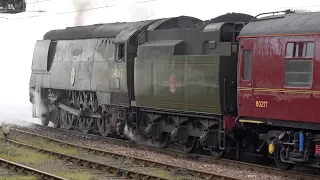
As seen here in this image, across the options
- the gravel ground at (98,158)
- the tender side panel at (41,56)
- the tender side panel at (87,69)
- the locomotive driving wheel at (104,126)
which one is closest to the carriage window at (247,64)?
the gravel ground at (98,158)

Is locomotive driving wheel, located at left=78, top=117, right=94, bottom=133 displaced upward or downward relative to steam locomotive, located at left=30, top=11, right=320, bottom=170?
downward

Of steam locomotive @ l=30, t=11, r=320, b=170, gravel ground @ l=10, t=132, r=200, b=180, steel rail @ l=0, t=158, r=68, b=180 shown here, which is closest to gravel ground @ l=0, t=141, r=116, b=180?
steel rail @ l=0, t=158, r=68, b=180

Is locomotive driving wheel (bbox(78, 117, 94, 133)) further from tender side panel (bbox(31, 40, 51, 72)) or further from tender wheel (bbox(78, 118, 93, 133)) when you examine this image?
tender side panel (bbox(31, 40, 51, 72))

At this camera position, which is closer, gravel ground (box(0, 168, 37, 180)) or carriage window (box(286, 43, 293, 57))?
carriage window (box(286, 43, 293, 57))

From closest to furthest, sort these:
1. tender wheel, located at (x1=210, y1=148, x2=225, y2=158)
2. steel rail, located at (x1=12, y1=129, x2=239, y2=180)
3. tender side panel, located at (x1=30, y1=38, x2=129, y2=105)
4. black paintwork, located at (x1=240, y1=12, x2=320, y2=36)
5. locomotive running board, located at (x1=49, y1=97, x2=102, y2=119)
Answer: black paintwork, located at (x1=240, y1=12, x2=320, y2=36)
steel rail, located at (x1=12, y1=129, x2=239, y2=180)
tender wheel, located at (x1=210, y1=148, x2=225, y2=158)
tender side panel, located at (x1=30, y1=38, x2=129, y2=105)
locomotive running board, located at (x1=49, y1=97, x2=102, y2=119)

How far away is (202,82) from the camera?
651 inches

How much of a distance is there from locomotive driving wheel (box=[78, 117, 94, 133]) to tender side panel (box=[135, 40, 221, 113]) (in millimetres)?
4615

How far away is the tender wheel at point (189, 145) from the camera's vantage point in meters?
18.2

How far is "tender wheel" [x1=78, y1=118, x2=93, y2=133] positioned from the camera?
23.6 meters

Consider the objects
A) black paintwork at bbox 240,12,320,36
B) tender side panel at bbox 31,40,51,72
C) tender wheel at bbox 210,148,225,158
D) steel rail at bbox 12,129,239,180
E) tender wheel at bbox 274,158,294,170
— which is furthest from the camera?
tender side panel at bbox 31,40,51,72

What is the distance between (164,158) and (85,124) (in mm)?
7166

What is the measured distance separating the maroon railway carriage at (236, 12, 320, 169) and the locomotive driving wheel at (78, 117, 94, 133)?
9.56m

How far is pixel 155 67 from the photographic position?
60.8 ft

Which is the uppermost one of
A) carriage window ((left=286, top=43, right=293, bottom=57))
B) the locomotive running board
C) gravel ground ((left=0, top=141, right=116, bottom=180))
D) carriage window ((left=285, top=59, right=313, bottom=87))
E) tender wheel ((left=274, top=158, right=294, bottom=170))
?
carriage window ((left=286, top=43, right=293, bottom=57))
